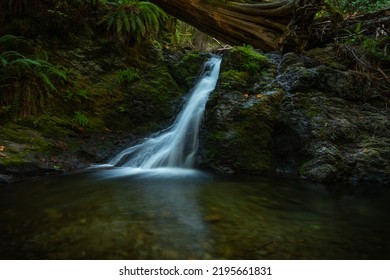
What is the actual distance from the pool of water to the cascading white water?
1.18 metres

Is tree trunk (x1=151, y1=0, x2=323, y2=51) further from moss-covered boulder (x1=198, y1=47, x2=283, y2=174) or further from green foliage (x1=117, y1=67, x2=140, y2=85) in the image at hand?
green foliage (x1=117, y1=67, x2=140, y2=85)

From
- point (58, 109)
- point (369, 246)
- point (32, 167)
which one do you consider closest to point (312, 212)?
point (369, 246)

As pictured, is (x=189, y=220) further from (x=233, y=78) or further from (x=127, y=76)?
(x=127, y=76)

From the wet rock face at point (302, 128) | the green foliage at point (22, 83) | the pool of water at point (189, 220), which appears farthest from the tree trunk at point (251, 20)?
the pool of water at point (189, 220)

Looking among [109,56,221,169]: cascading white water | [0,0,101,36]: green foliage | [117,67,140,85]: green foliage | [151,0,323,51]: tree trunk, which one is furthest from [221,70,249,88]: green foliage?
[0,0,101,36]: green foliage

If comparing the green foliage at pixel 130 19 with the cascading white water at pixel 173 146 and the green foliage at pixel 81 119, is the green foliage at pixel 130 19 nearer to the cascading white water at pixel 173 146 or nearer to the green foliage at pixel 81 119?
the cascading white water at pixel 173 146

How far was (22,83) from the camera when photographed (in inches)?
203

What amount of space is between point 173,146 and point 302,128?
2.53 metres

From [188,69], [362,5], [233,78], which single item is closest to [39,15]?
[188,69]

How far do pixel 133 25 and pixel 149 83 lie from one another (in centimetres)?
141

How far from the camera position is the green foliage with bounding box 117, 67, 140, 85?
7.05 metres

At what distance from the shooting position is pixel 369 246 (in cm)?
230

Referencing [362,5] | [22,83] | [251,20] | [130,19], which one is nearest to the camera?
[22,83]

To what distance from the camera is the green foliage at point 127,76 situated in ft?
23.1
